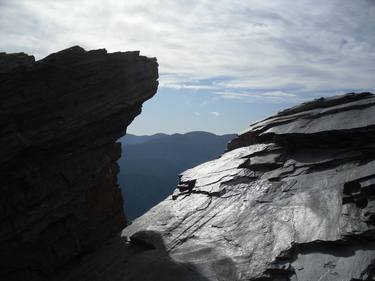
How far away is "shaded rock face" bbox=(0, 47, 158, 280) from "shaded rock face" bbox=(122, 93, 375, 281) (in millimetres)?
5034

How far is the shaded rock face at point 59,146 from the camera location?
984 inches

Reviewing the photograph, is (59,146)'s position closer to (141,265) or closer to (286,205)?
(141,265)

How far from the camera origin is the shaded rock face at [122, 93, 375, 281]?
59.2ft

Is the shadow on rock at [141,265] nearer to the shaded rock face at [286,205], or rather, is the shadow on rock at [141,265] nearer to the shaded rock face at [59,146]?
the shaded rock face at [286,205]

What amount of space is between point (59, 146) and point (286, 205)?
16512mm

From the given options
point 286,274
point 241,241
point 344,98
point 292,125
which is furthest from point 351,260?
point 344,98

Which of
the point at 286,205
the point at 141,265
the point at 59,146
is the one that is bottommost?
the point at 141,265

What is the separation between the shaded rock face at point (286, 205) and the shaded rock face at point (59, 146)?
16.5 ft

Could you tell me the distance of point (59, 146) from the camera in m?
27.4

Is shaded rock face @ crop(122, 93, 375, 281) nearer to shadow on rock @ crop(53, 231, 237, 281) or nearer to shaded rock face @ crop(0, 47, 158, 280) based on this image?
shadow on rock @ crop(53, 231, 237, 281)

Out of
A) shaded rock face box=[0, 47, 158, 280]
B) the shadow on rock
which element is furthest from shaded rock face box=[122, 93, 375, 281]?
shaded rock face box=[0, 47, 158, 280]

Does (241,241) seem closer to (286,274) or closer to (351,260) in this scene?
(286,274)

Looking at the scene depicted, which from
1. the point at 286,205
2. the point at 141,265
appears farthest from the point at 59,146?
the point at 286,205

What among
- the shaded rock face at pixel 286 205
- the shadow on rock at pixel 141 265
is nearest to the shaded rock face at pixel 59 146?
the shadow on rock at pixel 141 265
